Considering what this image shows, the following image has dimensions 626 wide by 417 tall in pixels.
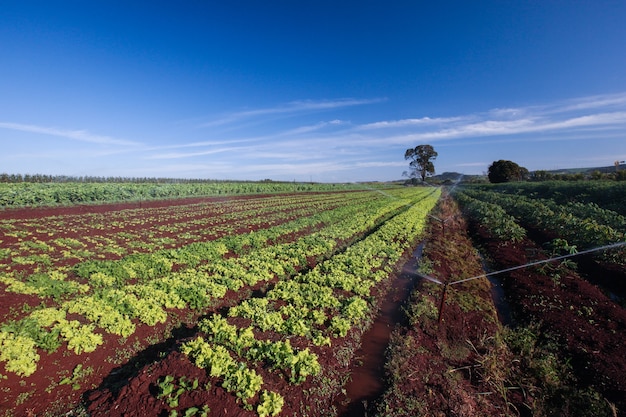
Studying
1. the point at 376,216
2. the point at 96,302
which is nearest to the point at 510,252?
the point at 376,216

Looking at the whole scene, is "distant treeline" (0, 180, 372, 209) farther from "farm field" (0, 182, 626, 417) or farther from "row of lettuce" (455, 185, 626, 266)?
"row of lettuce" (455, 185, 626, 266)

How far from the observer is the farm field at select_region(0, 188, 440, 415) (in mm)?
4746

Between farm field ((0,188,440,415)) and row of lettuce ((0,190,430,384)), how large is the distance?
0.03 meters

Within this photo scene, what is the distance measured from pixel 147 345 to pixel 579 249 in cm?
1774

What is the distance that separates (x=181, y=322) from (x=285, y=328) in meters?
2.91

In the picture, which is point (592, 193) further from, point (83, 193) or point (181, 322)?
point (83, 193)

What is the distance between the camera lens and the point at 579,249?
13.6m

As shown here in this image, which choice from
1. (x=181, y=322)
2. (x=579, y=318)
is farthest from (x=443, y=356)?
(x=181, y=322)

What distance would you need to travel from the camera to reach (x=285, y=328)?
647 cm

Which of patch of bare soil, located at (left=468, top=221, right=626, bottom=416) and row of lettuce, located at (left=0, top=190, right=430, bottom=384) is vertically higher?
row of lettuce, located at (left=0, top=190, right=430, bottom=384)

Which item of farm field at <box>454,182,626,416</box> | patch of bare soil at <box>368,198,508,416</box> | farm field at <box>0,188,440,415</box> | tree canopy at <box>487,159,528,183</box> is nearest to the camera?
→ farm field at <box>0,188,440,415</box>

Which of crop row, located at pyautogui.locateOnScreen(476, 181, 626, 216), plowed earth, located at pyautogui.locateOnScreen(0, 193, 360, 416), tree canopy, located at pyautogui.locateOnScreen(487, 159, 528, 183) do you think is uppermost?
tree canopy, located at pyautogui.locateOnScreen(487, 159, 528, 183)

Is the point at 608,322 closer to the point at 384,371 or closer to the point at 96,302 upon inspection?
the point at 384,371

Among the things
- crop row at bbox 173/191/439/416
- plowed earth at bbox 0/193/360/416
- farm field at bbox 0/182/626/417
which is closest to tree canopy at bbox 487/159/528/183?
farm field at bbox 0/182/626/417
